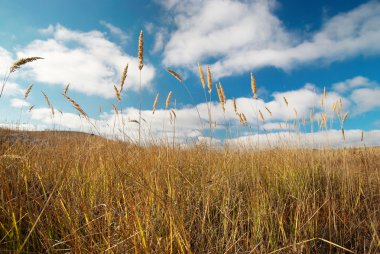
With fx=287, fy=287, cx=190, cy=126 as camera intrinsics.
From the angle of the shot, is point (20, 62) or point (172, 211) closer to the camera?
point (172, 211)

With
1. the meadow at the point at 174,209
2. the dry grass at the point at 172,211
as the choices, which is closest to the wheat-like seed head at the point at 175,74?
the meadow at the point at 174,209

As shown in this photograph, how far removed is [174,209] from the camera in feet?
5.85

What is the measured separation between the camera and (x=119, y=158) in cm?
404

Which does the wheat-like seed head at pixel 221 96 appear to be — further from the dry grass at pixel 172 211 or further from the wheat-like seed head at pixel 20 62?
the wheat-like seed head at pixel 20 62

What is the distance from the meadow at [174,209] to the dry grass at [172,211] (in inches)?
0.5

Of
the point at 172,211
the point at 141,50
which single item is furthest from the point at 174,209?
the point at 141,50

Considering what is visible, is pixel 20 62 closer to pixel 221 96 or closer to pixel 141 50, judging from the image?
pixel 141 50

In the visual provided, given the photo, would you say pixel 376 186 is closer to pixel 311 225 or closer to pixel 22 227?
pixel 311 225

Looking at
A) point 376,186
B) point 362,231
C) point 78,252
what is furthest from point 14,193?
point 376,186

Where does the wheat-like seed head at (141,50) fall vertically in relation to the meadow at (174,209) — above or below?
above

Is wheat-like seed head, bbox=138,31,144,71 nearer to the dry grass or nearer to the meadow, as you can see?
the meadow

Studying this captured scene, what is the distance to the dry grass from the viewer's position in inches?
72.1

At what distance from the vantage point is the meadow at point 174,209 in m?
1.83

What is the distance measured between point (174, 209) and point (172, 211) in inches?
3.1
